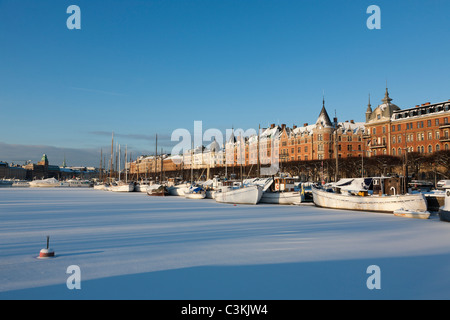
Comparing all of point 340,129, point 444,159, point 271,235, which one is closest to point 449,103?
point 444,159

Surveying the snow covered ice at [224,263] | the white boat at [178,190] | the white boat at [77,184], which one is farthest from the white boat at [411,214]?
the white boat at [77,184]

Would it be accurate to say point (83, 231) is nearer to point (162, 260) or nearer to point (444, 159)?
point (162, 260)

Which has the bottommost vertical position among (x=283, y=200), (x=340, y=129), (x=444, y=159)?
(x=283, y=200)

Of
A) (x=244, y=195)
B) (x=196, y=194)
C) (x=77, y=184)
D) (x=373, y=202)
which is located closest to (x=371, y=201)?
(x=373, y=202)

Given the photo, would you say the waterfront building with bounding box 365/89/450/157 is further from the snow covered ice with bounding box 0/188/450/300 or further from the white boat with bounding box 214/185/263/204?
the snow covered ice with bounding box 0/188/450/300

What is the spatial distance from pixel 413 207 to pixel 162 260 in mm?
23306

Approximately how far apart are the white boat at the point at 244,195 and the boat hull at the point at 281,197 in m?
1.52

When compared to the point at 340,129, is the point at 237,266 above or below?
below

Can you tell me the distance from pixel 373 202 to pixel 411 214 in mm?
5060

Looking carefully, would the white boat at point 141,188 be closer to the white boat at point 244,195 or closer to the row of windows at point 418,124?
the white boat at point 244,195

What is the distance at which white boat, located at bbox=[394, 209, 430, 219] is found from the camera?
24.4 metres

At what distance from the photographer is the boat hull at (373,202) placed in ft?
89.2
